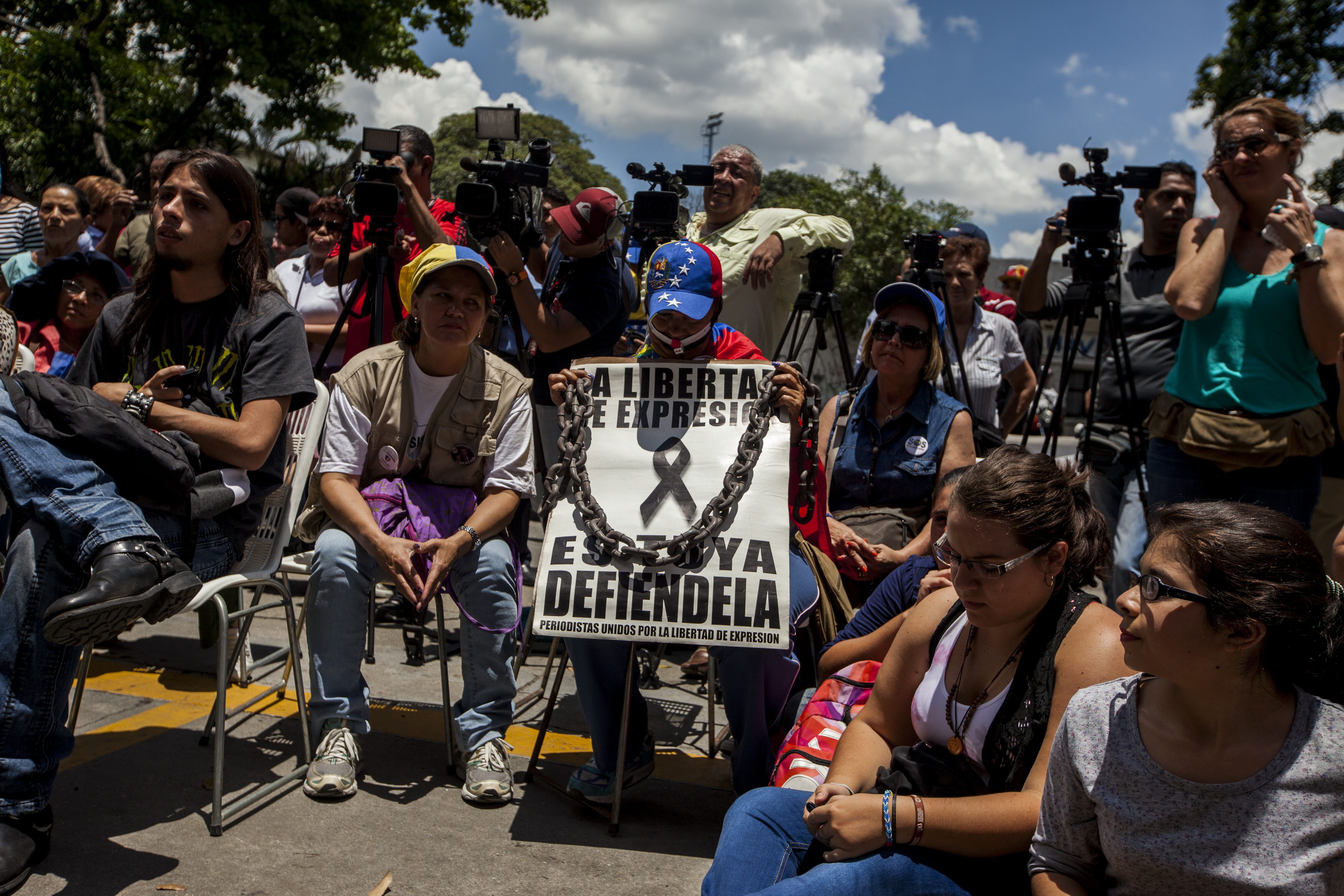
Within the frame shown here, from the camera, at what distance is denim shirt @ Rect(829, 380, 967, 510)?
12.0ft

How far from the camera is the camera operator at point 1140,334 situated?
171 inches

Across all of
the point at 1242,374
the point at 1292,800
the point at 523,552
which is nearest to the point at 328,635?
the point at 523,552

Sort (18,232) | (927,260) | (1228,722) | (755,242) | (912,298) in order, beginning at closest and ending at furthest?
(1228,722) < (912,298) < (927,260) < (755,242) < (18,232)

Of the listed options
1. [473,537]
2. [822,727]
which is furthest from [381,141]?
[822,727]

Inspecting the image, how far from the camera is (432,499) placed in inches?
135

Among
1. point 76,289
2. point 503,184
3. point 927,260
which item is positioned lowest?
point 76,289

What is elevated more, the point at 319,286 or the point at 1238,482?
the point at 319,286

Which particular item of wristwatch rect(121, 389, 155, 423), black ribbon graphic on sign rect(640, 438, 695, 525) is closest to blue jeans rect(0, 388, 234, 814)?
wristwatch rect(121, 389, 155, 423)

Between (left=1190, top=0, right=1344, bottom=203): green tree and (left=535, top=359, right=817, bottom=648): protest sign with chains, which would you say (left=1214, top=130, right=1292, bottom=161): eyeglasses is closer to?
(left=535, top=359, right=817, bottom=648): protest sign with chains

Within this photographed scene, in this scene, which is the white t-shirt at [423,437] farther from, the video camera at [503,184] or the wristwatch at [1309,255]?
the wristwatch at [1309,255]

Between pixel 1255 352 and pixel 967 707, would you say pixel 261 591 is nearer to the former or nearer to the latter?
pixel 967 707

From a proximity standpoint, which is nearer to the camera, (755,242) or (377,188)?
(377,188)

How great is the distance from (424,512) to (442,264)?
835mm

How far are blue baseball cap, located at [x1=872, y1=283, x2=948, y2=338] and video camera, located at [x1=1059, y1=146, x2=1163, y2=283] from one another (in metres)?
0.98
